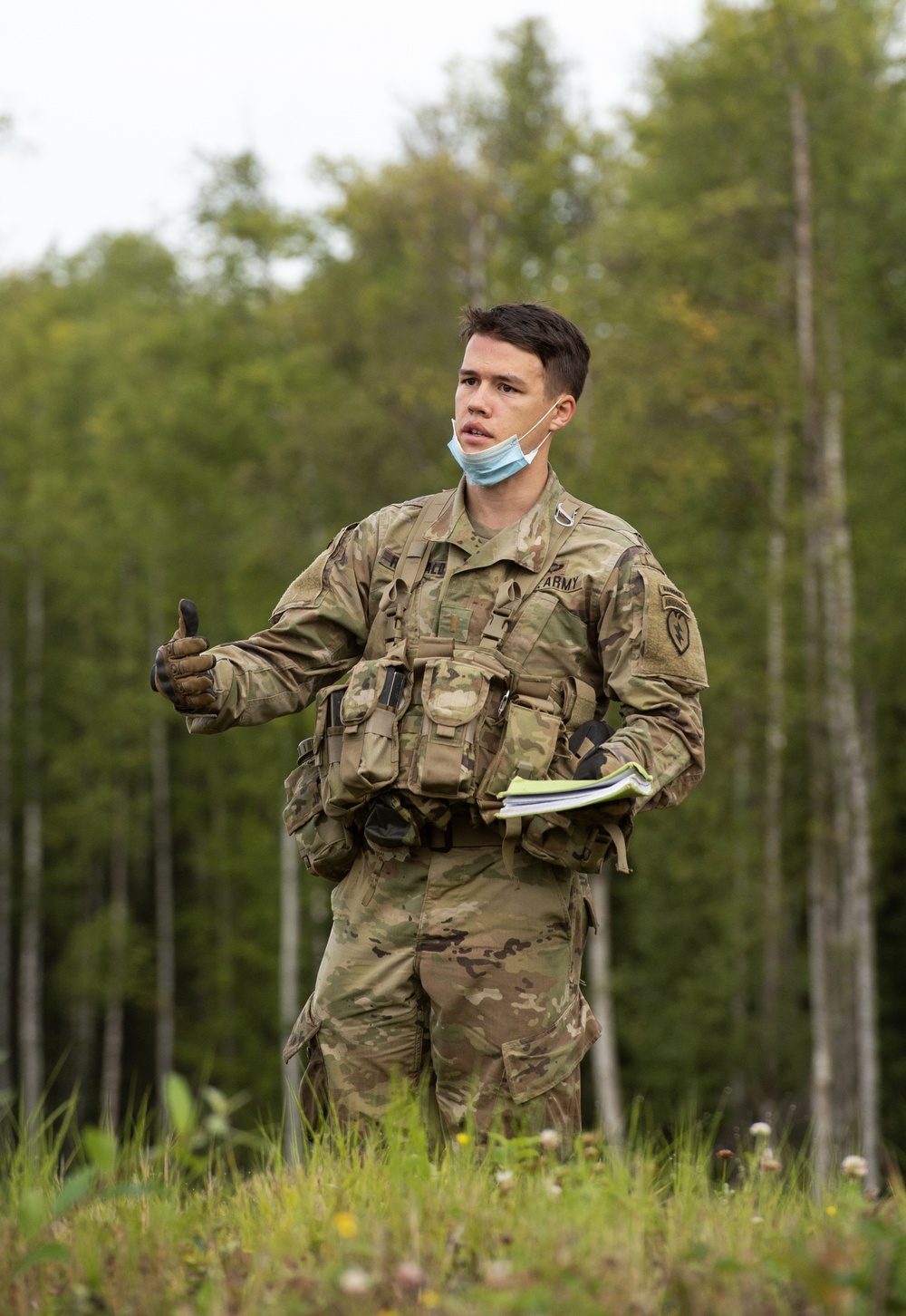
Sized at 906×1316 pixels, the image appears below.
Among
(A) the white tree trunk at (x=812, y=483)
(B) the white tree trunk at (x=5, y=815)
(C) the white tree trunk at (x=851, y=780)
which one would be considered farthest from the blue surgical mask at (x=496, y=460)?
(B) the white tree trunk at (x=5, y=815)

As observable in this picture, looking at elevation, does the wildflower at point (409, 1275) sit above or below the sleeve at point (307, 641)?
below

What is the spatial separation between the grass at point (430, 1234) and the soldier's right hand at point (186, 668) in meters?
1.05

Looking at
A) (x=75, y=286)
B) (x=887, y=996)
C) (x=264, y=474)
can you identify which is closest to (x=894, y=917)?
(x=887, y=996)

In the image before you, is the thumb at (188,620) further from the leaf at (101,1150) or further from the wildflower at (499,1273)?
the wildflower at (499,1273)

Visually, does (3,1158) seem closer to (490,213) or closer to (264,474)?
(490,213)

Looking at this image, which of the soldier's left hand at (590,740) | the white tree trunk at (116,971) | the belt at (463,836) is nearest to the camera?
the soldier's left hand at (590,740)

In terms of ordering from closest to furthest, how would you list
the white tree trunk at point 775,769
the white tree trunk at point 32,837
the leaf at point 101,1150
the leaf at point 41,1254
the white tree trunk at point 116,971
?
1. the leaf at point 101,1150
2. the leaf at point 41,1254
3. the white tree trunk at point 775,769
4. the white tree trunk at point 32,837
5. the white tree trunk at point 116,971

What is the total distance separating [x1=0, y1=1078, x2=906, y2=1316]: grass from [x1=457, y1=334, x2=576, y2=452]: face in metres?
1.79

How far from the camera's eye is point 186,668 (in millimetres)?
3740

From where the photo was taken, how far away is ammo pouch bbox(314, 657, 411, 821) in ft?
12.5

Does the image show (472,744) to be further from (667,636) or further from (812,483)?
(812,483)

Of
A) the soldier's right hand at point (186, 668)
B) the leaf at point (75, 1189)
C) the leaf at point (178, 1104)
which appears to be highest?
the soldier's right hand at point (186, 668)

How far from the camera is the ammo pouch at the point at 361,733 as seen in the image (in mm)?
3824

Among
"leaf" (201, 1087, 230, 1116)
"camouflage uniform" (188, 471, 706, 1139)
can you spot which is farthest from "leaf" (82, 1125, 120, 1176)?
"camouflage uniform" (188, 471, 706, 1139)
